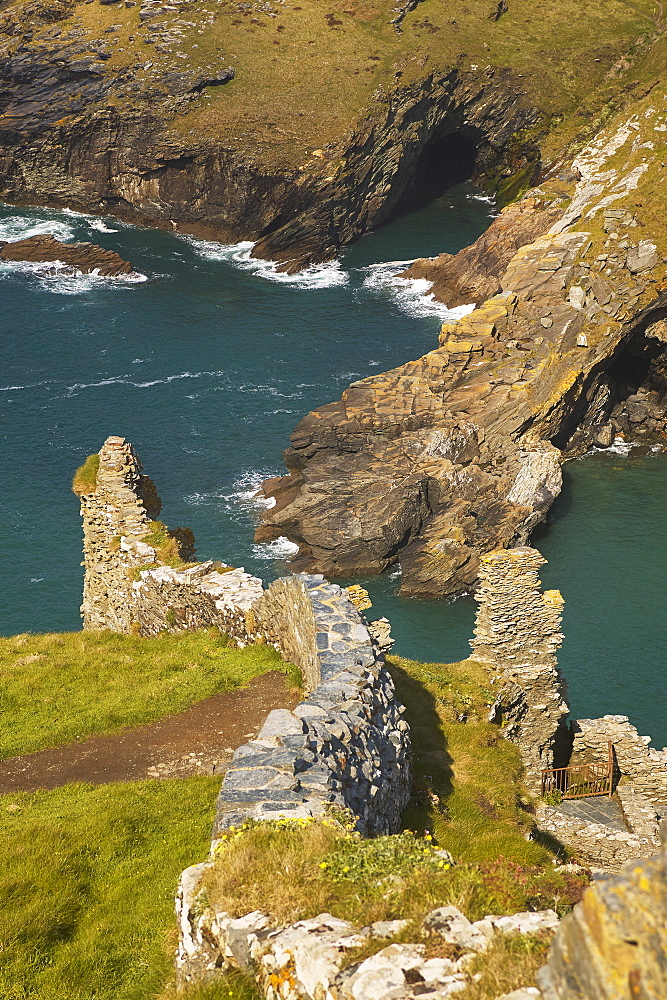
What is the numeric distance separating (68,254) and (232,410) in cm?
3871

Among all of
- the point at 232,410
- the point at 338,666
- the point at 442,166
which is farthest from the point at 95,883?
the point at 442,166

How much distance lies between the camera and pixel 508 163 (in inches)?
4889

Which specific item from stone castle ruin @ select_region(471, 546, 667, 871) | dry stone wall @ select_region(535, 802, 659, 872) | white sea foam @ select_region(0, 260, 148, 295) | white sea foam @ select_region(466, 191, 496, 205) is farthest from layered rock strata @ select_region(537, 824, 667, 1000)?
white sea foam @ select_region(466, 191, 496, 205)

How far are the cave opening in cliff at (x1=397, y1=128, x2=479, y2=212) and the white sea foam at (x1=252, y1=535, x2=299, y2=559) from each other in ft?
241

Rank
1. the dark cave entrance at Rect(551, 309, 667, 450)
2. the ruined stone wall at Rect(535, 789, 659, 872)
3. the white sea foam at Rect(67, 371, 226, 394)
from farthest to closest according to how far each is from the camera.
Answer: the white sea foam at Rect(67, 371, 226, 394) → the dark cave entrance at Rect(551, 309, 667, 450) → the ruined stone wall at Rect(535, 789, 659, 872)

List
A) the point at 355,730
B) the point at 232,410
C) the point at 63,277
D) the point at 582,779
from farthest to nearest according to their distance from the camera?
the point at 63,277, the point at 232,410, the point at 582,779, the point at 355,730

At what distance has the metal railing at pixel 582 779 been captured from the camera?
28.6 meters

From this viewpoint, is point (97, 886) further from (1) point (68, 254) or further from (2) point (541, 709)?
(1) point (68, 254)

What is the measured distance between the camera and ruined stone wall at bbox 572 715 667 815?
98.7 feet

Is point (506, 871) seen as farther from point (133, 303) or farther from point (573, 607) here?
point (133, 303)

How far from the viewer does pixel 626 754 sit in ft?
99.4

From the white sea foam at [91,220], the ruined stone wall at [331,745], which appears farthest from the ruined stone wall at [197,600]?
the white sea foam at [91,220]

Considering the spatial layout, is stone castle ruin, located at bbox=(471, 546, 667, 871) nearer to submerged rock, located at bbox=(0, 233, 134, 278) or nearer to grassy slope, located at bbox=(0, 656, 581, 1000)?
grassy slope, located at bbox=(0, 656, 581, 1000)

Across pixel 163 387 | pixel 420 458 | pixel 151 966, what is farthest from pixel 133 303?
pixel 151 966
